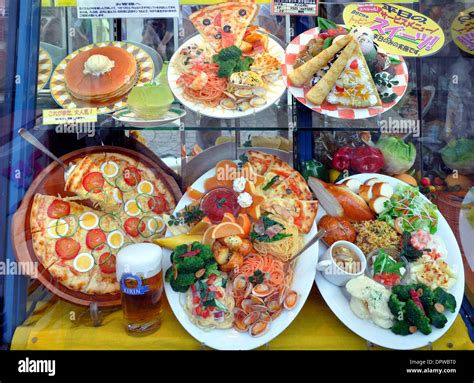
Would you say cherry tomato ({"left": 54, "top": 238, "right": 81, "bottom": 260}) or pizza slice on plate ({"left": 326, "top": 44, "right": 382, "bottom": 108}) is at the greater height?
pizza slice on plate ({"left": 326, "top": 44, "right": 382, "bottom": 108})

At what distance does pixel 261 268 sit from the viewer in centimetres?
A: 187

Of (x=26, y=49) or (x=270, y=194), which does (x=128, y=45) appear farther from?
(x=270, y=194)

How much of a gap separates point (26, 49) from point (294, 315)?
62.6 inches

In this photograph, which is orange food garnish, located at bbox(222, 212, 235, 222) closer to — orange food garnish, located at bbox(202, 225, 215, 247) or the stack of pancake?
orange food garnish, located at bbox(202, 225, 215, 247)

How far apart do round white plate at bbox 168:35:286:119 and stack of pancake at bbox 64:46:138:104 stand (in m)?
0.18

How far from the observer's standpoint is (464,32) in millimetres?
2115

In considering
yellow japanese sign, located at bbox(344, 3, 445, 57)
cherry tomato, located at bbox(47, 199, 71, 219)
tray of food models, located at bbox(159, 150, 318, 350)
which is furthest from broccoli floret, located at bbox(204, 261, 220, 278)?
yellow japanese sign, located at bbox(344, 3, 445, 57)

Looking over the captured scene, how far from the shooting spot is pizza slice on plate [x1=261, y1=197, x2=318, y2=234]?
6.57 feet

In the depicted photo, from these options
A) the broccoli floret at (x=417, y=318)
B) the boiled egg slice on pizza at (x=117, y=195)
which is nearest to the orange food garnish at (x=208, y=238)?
the boiled egg slice on pizza at (x=117, y=195)

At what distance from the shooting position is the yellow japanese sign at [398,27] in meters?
2.09

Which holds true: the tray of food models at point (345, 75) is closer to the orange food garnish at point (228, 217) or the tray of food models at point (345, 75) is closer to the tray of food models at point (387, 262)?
the tray of food models at point (387, 262)

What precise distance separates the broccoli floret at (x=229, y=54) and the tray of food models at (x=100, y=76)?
1.07 feet
